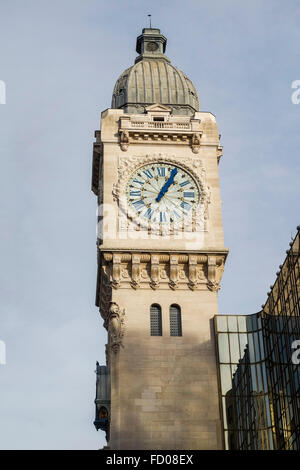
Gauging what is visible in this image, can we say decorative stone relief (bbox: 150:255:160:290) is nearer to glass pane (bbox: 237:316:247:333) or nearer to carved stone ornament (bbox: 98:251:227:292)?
carved stone ornament (bbox: 98:251:227:292)

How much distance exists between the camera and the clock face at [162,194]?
66.0m

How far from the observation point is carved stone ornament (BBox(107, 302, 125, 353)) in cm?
6119

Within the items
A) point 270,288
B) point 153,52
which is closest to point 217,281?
point 270,288

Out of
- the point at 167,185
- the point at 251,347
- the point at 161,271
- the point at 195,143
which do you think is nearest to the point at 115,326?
the point at 161,271

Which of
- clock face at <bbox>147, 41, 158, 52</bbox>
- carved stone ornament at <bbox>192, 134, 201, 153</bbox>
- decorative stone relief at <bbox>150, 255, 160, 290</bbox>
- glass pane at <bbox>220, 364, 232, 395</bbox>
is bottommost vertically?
glass pane at <bbox>220, 364, 232, 395</bbox>

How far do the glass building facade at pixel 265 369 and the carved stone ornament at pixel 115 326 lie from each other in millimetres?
6130

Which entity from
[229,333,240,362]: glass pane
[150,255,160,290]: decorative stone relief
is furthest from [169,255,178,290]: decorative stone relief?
[229,333,240,362]: glass pane

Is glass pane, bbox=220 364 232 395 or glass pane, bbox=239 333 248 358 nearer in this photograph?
glass pane, bbox=220 364 232 395

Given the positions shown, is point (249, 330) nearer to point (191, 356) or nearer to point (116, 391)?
point (191, 356)

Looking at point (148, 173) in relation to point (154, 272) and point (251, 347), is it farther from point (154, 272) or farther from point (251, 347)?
point (251, 347)

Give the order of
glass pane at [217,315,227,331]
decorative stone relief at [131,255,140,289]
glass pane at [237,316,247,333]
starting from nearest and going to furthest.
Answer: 1. glass pane at [217,315,227,331]
2. glass pane at [237,316,247,333]
3. decorative stone relief at [131,255,140,289]

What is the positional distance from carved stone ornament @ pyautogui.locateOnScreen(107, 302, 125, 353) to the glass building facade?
6.13 metres

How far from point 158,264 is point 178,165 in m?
8.19

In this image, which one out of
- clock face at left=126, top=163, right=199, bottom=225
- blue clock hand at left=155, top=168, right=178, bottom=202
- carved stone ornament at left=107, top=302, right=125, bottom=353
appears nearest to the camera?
carved stone ornament at left=107, top=302, right=125, bottom=353
